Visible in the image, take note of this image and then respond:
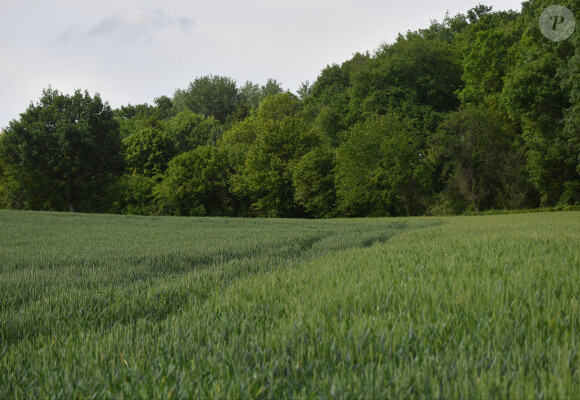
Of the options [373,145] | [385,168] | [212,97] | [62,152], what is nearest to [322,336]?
[385,168]

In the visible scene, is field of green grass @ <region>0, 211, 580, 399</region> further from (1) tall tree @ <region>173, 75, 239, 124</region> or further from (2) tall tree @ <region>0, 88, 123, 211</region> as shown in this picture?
(1) tall tree @ <region>173, 75, 239, 124</region>

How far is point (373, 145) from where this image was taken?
1401 inches

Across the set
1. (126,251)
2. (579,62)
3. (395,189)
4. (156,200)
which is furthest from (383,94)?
(126,251)

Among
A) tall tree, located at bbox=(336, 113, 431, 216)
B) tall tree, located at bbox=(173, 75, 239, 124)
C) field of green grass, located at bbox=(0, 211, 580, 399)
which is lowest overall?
field of green grass, located at bbox=(0, 211, 580, 399)

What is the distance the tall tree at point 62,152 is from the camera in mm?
42312

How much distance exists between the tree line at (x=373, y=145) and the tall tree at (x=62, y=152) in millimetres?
145

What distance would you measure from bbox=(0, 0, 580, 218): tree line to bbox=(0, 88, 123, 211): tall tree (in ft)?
0.48

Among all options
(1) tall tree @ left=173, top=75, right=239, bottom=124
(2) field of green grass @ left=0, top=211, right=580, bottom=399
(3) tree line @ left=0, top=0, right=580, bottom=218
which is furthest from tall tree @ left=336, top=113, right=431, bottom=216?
(1) tall tree @ left=173, top=75, right=239, bottom=124

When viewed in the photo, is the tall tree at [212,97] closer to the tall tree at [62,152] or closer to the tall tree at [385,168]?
the tall tree at [62,152]

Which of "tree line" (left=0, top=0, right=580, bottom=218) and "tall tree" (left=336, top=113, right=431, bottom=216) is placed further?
"tall tree" (left=336, top=113, right=431, bottom=216)

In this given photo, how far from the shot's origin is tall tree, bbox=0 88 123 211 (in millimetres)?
42312

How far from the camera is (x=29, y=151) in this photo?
138 ft

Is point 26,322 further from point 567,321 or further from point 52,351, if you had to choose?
point 567,321

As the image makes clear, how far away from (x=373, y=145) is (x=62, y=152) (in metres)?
32.6
